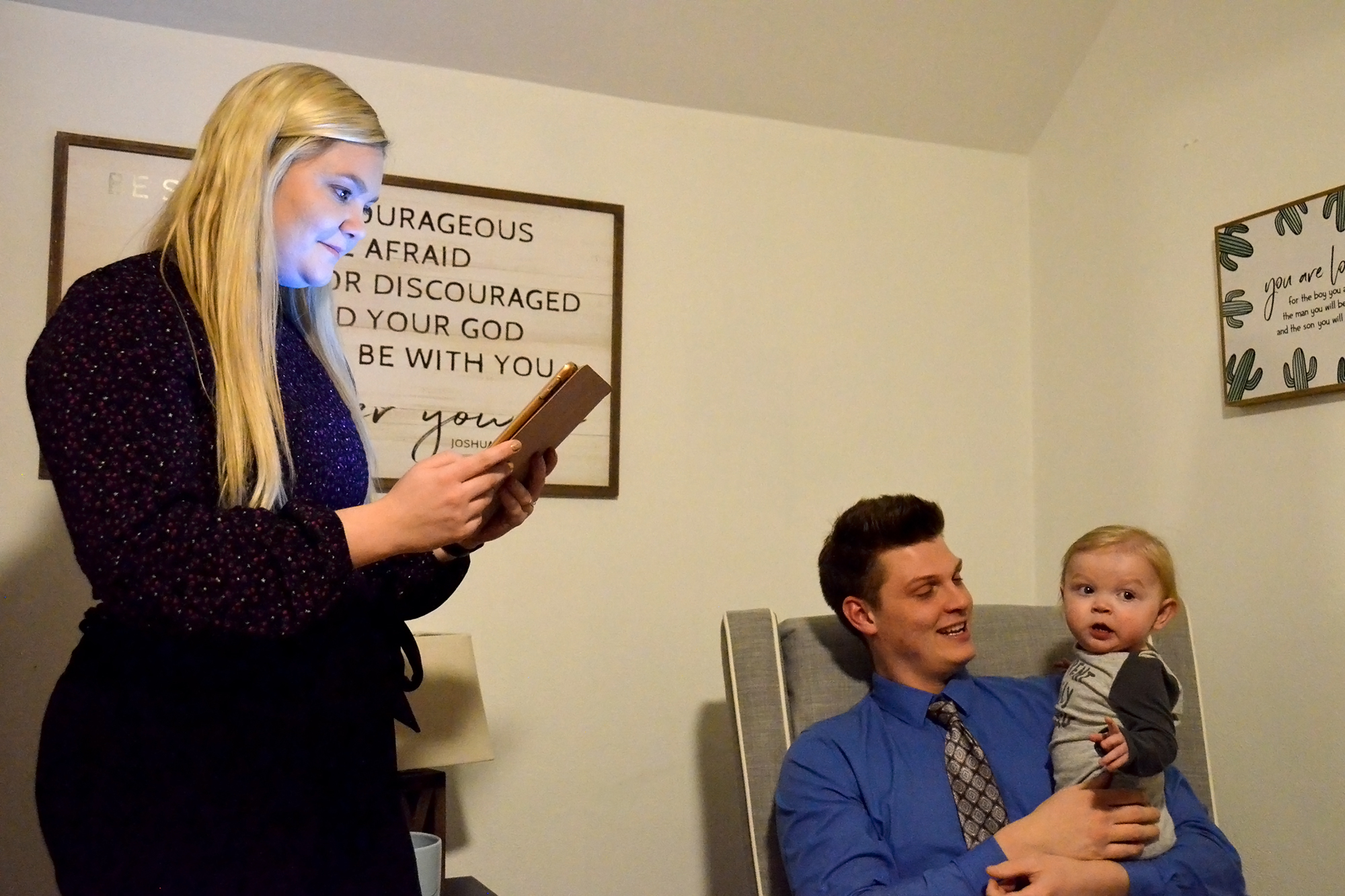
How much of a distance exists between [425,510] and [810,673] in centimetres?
96

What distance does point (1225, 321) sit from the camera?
2135mm

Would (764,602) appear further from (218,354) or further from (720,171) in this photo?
(218,354)

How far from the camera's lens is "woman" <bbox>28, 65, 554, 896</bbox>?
0.93m

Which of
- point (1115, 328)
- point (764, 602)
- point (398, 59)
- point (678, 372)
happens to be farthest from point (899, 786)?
point (398, 59)

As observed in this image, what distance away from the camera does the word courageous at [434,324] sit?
213 centimetres

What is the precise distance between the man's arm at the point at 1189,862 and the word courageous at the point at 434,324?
1.42 meters

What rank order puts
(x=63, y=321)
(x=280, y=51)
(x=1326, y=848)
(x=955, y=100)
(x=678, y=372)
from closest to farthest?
(x=63, y=321) → (x=1326, y=848) → (x=280, y=51) → (x=678, y=372) → (x=955, y=100)

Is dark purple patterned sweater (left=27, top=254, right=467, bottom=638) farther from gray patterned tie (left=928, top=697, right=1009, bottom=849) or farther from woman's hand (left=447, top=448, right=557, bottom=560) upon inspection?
gray patterned tie (left=928, top=697, right=1009, bottom=849)

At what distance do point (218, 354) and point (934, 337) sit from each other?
190 cm

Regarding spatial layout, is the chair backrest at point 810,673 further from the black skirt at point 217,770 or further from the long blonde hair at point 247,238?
the long blonde hair at point 247,238

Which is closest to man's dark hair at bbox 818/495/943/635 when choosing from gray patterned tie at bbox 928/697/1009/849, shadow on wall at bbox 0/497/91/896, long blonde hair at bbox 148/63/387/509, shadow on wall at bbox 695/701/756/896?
gray patterned tie at bbox 928/697/1009/849

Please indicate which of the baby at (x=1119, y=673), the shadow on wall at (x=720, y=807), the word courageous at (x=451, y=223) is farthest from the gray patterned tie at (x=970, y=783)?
Result: the word courageous at (x=451, y=223)

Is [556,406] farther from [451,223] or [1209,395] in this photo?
[1209,395]

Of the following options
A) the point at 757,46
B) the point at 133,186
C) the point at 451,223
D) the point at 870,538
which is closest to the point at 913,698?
the point at 870,538
